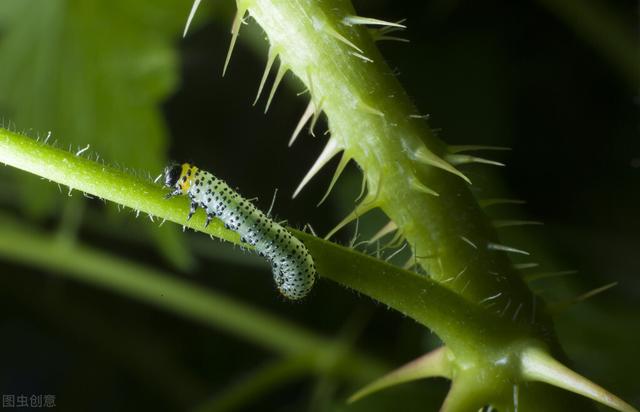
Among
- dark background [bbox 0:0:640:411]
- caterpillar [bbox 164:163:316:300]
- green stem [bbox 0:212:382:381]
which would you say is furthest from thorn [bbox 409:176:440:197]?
green stem [bbox 0:212:382:381]

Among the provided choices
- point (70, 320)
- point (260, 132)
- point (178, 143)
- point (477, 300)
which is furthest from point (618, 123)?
point (70, 320)

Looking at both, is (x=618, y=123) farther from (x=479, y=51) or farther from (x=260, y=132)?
(x=260, y=132)

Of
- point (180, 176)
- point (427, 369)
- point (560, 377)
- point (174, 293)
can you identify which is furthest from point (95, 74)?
point (560, 377)

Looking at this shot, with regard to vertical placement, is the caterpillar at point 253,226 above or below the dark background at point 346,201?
above

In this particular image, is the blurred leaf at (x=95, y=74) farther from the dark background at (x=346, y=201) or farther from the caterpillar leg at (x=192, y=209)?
the caterpillar leg at (x=192, y=209)

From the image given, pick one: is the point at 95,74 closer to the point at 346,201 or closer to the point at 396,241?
the point at 346,201

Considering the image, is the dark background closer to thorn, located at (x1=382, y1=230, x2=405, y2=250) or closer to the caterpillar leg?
thorn, located at (x1=382, y1=230, x2=405, y2=250)

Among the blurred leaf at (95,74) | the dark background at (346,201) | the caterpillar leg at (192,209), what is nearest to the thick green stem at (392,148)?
the caterpillar leg at (192,209)
